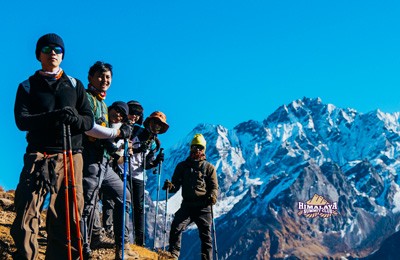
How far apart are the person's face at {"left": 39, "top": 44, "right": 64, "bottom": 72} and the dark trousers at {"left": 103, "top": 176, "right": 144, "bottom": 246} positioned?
543 centimetres

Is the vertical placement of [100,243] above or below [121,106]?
below

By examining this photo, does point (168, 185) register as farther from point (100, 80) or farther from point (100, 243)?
point (100, 80)

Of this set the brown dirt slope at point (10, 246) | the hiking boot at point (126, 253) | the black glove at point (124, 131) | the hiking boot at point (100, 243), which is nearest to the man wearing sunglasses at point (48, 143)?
the black glove at point (124, 131)

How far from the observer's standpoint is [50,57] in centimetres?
688

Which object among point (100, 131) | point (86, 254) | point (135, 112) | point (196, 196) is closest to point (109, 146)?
point (100, 131)

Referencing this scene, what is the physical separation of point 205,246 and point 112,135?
5.06m

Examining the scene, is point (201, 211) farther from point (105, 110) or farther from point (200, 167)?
point (105, 110)

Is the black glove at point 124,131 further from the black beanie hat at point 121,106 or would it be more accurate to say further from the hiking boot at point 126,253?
the hiking boot at point 126,253

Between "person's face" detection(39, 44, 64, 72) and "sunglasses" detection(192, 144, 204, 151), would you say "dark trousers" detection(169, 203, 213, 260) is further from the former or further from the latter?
"person's face" detection(39, 44, 64, 72)

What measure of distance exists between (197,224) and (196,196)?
22.9 inches

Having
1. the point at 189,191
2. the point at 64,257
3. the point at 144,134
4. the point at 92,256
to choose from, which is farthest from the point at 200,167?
the point at 64,257

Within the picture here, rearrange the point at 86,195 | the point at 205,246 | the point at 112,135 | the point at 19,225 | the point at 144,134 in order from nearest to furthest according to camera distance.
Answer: the point at 19,225, the point at 112,135, the point at 86,195, the point at 205,246, the point at 144,134

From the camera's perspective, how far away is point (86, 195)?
8.99 meters

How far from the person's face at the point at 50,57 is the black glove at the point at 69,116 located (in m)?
0.65
